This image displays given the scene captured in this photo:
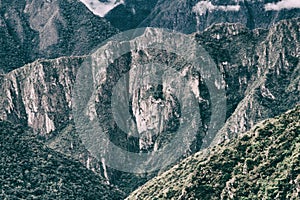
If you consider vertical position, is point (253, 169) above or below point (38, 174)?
above

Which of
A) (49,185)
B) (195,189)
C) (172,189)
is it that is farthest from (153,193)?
(49,185)

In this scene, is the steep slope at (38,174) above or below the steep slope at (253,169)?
below

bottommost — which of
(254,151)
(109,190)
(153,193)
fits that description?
(109,190)

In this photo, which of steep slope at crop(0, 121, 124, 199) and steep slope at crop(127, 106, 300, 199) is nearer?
steep slope at crop(127, 106, 300, 199)

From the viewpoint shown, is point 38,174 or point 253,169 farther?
point 38,174

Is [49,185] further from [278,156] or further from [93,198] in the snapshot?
[278,156]
